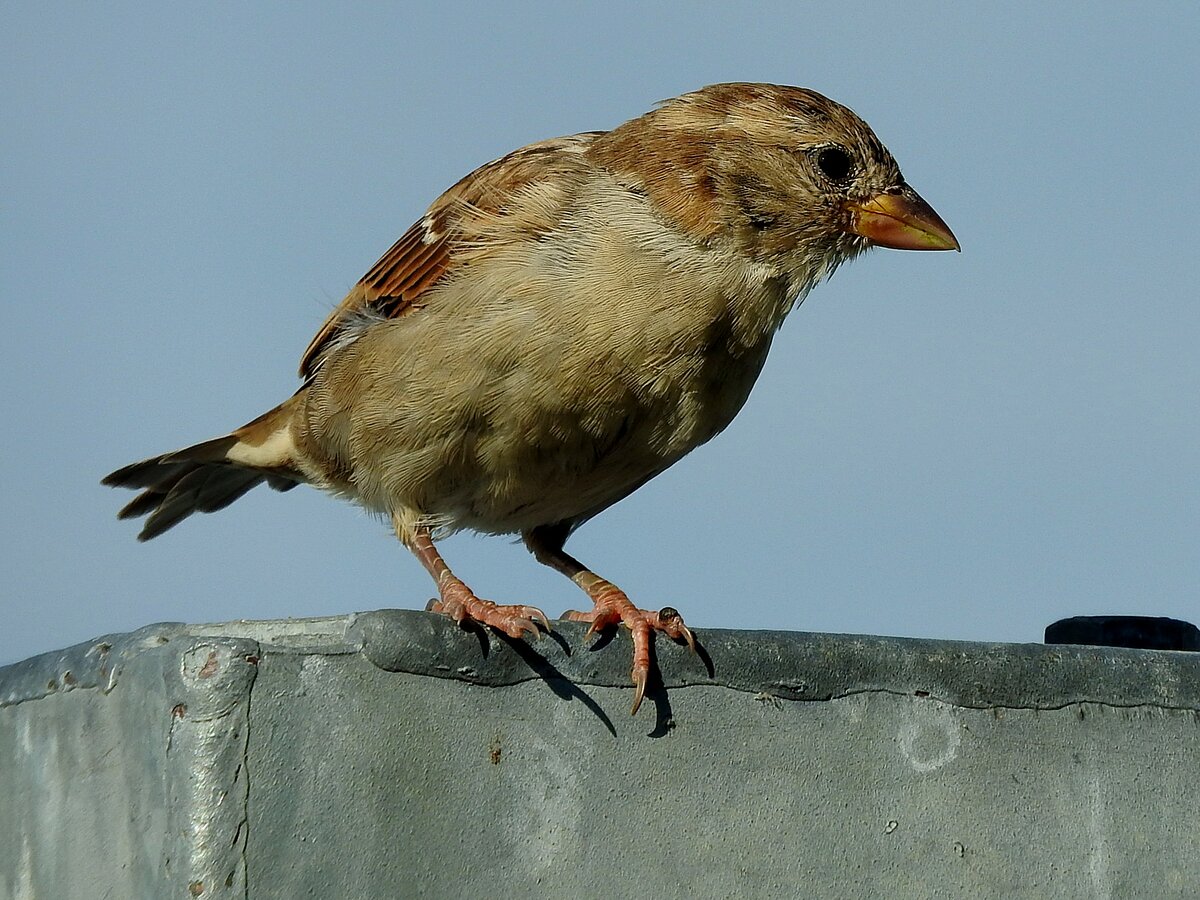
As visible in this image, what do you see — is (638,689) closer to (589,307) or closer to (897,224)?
(589,307)

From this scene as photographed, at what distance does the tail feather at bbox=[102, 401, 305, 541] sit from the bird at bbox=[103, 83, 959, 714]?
2.18ft

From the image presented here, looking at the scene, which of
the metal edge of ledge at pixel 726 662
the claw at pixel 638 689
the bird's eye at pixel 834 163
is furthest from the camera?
the bird's eye at pixel 834 163

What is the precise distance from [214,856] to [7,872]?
744 mm

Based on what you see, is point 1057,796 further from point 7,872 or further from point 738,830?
point 7,872

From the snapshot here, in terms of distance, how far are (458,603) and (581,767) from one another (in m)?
1.17

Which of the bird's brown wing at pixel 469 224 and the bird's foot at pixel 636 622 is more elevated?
the bird's brown wing at pixel 469 224

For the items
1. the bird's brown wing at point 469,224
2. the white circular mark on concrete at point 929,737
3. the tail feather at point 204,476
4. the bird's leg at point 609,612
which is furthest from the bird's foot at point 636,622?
the tail feather at point 204,476

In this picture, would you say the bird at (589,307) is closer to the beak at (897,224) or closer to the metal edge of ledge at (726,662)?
the beak at (897,224)

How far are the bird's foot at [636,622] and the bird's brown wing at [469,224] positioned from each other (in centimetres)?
111

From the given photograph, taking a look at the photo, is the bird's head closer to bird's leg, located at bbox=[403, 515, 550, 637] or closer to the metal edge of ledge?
bird's leg, located at bbox=[403, 515, 550, 637]

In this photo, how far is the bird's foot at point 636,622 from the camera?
2.73m

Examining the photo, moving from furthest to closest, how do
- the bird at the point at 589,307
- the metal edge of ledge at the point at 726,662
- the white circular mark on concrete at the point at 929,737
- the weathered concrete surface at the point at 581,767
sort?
the bird at the point at 589,307 < the white circular mark on concrete at the point at 929,737 < the metal edge of ledge at the point at 726,662 < the weathered concrete surface at the point at 581,767

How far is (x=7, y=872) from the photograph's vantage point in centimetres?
275

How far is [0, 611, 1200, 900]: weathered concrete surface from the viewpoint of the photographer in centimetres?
230
